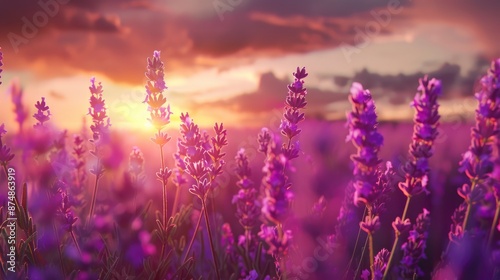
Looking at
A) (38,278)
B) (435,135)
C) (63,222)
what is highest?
(435,135)

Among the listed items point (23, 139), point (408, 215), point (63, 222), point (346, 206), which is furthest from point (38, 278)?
point (408, 215)

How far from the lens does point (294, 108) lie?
2.67 m

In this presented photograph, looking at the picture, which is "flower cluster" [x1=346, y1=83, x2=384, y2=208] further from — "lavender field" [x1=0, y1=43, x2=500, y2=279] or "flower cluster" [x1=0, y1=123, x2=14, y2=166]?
"flower cluster" [x1=0, y1=123, x2=14, y2=166]

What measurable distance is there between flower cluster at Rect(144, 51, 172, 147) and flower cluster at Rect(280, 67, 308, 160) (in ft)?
1.94

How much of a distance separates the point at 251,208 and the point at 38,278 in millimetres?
1049

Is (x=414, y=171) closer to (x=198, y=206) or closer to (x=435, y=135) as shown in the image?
(x=435, y=135)

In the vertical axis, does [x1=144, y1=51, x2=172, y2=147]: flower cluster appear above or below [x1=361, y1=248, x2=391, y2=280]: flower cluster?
above

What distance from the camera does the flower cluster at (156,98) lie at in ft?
9.14

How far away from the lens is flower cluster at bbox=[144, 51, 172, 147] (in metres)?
2.79

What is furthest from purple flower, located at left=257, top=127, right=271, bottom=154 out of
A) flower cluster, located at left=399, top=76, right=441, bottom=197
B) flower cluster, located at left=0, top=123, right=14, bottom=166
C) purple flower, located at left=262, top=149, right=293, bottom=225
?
flower cluster, located at left=0, top=123, right=14, bottom=166

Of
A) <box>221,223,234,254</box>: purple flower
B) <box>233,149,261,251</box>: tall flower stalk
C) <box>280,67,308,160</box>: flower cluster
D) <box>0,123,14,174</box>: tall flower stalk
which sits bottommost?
<box>221,223,234,254</box>: purple flower

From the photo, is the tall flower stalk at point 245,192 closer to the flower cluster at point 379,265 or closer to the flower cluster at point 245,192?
the flower cluster at point 245,192

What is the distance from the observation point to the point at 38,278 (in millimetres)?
2586

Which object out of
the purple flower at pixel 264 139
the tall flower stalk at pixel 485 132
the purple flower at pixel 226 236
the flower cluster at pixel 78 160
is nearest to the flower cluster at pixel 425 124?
the tall flower stalk at pixel 485 132
